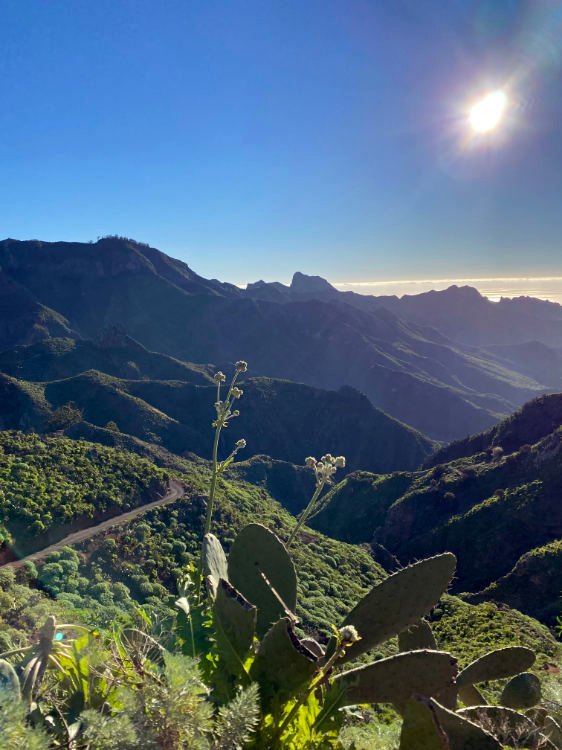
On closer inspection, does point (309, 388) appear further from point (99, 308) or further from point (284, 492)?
point (99, 308)

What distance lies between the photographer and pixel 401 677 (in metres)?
1.94

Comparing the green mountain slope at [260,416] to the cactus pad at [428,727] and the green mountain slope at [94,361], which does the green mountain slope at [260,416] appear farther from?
the cactus pad at [428,727]

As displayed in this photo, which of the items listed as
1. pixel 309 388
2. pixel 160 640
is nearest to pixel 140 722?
pixel 160 640

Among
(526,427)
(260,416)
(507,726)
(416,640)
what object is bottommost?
(260,416)

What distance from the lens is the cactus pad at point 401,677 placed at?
1888 millimetres

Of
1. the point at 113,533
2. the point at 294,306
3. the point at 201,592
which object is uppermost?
the point at 294,306

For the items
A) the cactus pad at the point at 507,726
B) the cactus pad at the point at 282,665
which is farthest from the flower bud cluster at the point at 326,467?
the cactus pad at the point at 507,726

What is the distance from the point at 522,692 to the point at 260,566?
2.46 m

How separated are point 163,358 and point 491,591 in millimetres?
92337

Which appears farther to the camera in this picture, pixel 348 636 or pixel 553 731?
pixel 553 731

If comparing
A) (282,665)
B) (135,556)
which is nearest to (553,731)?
(282,665)

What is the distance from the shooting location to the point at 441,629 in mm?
22078

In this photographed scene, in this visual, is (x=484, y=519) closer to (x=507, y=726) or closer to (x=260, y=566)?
(x=507, y=726)

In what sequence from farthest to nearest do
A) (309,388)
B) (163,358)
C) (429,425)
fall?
(429,425) → (163,358) → (309,388)
